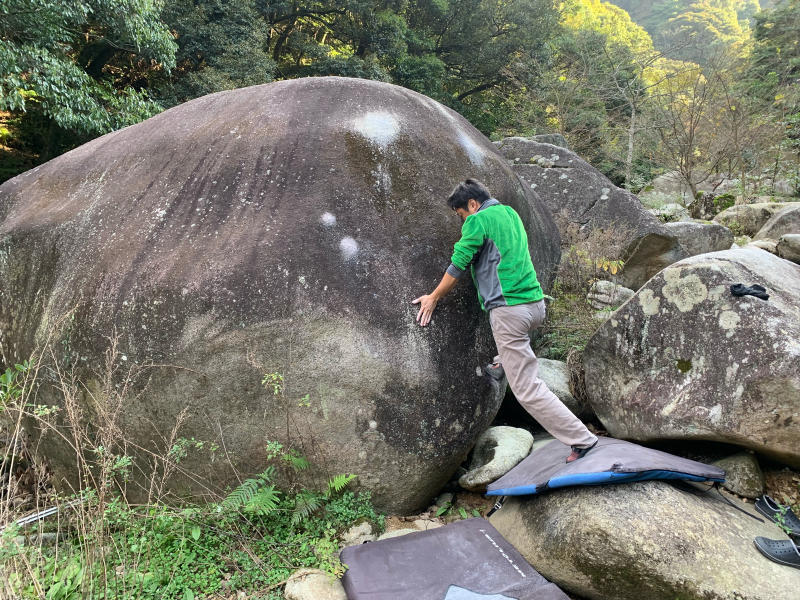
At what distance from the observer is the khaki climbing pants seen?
3256 millimetres

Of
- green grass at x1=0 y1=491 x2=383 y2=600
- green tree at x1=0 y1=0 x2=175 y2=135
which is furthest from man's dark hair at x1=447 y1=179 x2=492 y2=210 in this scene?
green tree at x1=0 y1=0 x2=175 y2=135

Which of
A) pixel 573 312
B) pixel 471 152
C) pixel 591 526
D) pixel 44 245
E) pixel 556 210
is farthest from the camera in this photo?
pixel 556 210

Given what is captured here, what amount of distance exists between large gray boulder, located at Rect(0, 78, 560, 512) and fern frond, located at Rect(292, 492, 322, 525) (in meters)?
0.20

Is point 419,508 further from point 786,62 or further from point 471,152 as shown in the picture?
point 786,62

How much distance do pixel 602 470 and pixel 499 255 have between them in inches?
57.5

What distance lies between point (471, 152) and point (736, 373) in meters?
2.69

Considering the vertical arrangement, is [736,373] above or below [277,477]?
above

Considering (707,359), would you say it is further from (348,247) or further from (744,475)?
(348,247)

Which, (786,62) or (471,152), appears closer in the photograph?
(471,152)

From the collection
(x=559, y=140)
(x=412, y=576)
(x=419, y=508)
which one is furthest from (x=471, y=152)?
(x=559, y=140)

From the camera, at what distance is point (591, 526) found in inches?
105

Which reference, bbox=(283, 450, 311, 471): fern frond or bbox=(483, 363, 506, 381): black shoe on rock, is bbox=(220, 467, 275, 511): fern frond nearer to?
bbox=(283, 450, 311, 471): fern frond

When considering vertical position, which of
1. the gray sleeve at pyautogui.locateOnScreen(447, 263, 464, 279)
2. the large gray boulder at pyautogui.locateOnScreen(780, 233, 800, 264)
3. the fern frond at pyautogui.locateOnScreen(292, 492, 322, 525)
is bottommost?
the fern frond at pyautogui.locateOnScreen(292, 492, 322, 525)

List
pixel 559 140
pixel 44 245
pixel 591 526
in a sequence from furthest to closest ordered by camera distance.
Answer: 1. pixel 559 140
2. pixel 44 245
3. pixel 591 526
